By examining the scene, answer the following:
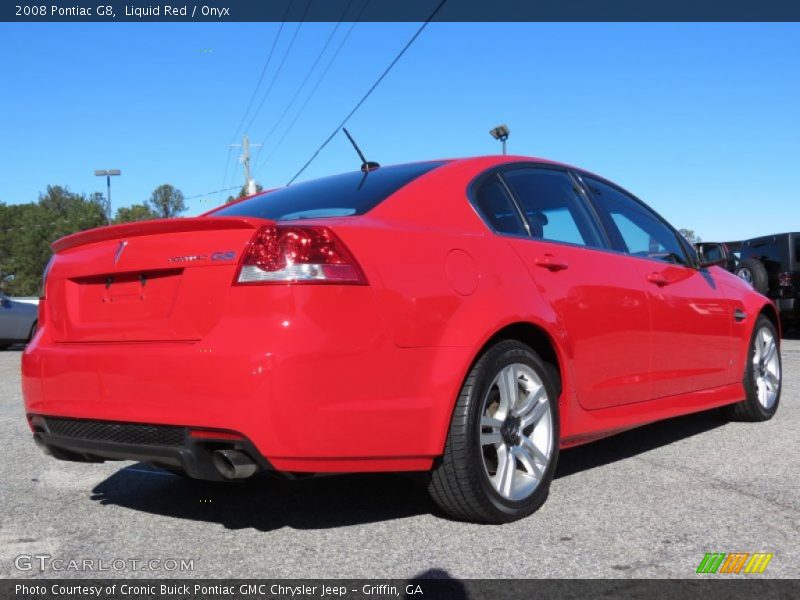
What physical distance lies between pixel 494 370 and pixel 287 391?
93 centimetres

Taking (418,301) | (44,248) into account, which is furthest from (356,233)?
(44,248)

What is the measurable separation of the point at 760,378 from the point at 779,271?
917 centimetres

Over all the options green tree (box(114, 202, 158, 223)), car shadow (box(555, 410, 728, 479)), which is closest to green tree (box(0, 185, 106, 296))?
green tree (box(114, 202, 158, 223))

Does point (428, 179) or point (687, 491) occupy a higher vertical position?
point (428, 179)

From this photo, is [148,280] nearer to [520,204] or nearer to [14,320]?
[520,204]

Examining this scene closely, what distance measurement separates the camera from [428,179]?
353 cm

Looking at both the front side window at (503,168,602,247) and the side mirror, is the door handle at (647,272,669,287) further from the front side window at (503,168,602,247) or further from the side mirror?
the side mirror

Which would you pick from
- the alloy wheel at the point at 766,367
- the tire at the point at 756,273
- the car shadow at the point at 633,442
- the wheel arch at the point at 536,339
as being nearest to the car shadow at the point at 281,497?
the car shadow at the point at 633,442

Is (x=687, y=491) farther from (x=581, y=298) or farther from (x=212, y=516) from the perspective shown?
(x=212, y=516)

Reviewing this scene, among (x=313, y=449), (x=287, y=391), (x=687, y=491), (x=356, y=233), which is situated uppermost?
(x=356, y=233)

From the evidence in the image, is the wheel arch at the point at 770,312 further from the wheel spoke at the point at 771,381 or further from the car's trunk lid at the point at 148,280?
the car's trunk lid at the point at 148,280

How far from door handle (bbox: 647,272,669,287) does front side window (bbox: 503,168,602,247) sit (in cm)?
41

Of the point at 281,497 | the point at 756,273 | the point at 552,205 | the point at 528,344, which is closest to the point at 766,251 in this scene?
the point at 756,273

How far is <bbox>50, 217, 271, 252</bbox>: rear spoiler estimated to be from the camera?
2.93 meters
